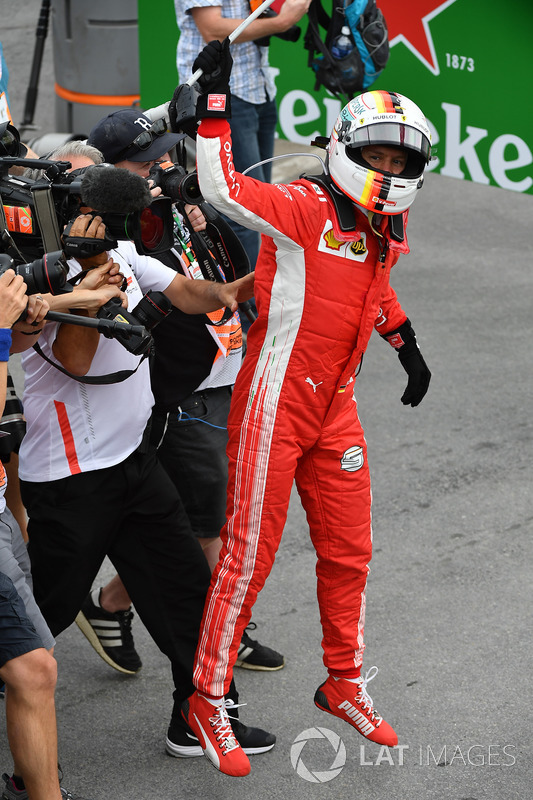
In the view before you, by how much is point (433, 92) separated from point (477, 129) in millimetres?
396

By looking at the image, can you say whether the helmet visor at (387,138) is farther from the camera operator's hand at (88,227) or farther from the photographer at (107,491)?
the camera operator's hand at (88,227)

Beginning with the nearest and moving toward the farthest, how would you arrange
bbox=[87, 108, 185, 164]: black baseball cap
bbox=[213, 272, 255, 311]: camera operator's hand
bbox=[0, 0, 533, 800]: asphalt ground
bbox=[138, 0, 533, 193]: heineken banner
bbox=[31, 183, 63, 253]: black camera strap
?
1. bbox=[31, 183, 63, 253]: black camera strap
2. bbox=[213, 272, 255, 311]: camera operator's hand
3. bbox=[0, 0, 533, 800]: asphalt ground
4. bbox=[87, 108, 185, 164]: black baseball cap
5. bbox=[138, 0, 533, 193]: heineken banner

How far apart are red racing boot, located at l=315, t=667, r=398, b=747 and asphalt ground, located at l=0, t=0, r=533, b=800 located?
5.8 inches

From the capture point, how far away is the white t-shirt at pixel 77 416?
Result: 138 inches

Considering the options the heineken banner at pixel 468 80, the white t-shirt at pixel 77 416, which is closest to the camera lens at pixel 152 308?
the white t-shirt at pixel 77 416

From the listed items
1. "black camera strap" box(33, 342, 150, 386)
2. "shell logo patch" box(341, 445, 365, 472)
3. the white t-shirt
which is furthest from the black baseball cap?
"shell logo patch" box(341, 445, 365, 472)

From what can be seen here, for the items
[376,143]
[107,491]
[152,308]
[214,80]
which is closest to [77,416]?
[107,491]

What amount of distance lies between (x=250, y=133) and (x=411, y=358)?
113 inches

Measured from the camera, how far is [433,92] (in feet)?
23.3

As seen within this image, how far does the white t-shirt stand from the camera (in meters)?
3.51

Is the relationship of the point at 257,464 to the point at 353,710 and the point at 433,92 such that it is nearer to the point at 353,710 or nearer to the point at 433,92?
the point at 353,710

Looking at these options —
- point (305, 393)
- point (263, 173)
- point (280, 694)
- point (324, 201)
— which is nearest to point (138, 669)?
point (280, 694)

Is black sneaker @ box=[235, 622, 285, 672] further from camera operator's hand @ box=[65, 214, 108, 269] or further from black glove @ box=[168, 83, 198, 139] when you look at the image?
black glove @ box=[168, 83, 198, 139]

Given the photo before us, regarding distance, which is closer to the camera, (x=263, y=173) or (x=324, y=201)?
(x=324, y=201)
